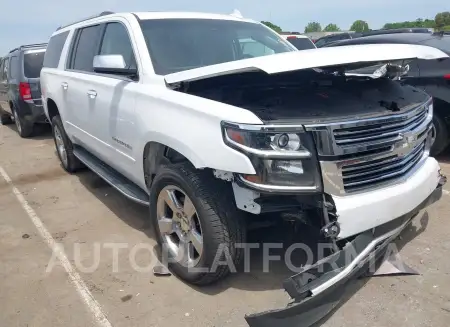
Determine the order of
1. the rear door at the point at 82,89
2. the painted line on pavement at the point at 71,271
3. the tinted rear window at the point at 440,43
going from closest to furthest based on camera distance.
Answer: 1. the painted line on pavement at the point at 71,271
2. the rear door at the point at 82,89
3. the tinted rear window at the point at 440,43

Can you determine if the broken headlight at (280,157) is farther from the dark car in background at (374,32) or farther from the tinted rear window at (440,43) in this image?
the dark car in background at (374,32)

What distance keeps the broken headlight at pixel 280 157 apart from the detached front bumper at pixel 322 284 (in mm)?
456

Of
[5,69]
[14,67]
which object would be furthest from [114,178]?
[5,69]

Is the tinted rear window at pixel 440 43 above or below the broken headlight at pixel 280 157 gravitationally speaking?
above

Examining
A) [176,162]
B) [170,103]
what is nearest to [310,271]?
[176,162]

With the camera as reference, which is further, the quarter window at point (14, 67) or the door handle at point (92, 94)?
the quarter window at point (14, 67)

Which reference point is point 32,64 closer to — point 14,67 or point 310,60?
point 14,67

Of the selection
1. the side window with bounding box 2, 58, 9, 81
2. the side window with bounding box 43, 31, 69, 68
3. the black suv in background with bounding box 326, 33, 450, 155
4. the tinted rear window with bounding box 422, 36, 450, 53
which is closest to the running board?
the side window with bounding box 43, 31, 69, 68

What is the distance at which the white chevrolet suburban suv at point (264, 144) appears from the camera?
2.46 meters

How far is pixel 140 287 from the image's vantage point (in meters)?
3.21

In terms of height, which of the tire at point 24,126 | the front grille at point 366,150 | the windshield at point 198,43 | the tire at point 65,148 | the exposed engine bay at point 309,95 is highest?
the windshield at point 198,43

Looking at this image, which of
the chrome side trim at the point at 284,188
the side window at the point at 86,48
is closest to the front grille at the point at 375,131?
the chrome side trim at the point at 284,188

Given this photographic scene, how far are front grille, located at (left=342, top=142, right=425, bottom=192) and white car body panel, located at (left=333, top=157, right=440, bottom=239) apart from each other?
0.06 metres

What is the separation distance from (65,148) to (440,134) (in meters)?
4.91
